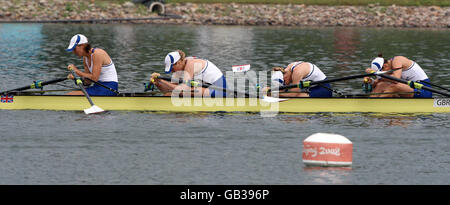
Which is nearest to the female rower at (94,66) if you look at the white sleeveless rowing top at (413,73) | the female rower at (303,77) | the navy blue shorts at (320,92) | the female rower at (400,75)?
the female rower at (303,77)

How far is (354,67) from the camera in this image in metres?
36.2

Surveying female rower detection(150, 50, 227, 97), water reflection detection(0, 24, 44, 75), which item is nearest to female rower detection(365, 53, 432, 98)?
female rower detection(150, 50, 227, 97)

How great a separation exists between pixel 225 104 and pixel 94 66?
3684 millimetres

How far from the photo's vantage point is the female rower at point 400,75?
20422mm

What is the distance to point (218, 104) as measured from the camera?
20328mm

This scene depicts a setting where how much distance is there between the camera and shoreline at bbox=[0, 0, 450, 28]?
68.0m

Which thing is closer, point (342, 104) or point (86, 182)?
point (86, 182)

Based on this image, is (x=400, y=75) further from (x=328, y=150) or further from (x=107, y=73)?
(x=107, y=73)

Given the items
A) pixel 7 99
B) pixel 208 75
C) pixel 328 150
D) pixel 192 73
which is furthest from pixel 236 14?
pixel 328 150

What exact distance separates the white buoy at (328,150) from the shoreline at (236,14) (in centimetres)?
5448

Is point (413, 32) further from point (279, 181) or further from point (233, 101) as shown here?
point (279, 181)

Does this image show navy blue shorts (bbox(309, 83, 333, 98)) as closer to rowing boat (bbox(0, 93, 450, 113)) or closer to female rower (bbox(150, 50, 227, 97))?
rowing boat (bbox(0, 93, 450, 113))
